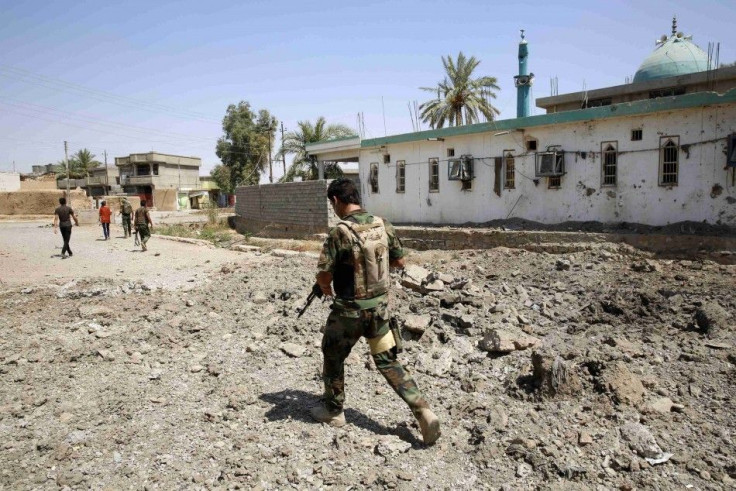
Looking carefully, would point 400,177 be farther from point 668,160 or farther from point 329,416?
point 329,416

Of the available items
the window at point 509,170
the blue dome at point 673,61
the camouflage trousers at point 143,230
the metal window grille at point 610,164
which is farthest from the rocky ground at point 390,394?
the blue dome at point 673,61

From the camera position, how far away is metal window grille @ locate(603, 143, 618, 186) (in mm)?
13094

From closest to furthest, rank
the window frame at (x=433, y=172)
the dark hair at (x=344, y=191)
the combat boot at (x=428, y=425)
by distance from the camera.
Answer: the combat boot at (x=428, y=425)
the dark hair at (x=344, y=191)
the window frame at (x=433, y=172)

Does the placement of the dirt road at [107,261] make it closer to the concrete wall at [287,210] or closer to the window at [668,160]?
the concrete wall at [287,210]

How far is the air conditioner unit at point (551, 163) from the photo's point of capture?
13977 mm

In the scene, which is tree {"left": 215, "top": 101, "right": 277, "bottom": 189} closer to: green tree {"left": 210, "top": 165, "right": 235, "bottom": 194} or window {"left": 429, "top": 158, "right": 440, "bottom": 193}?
green tree {"left": 210, "top": 165, "right": 235, "bottom": 194}

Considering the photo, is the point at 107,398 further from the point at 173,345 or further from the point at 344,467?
the point at 344,467

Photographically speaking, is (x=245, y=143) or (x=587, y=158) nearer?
(x=587, y=158)

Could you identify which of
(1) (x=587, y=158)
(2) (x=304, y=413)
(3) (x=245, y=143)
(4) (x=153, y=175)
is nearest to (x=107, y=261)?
(2) (x=304, y=413)

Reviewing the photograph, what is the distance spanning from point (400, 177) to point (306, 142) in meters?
14.1

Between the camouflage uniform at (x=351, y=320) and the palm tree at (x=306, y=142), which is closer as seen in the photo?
the camouflage uniform at (x=351, y=320)

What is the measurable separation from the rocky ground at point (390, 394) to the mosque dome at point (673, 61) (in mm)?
13846

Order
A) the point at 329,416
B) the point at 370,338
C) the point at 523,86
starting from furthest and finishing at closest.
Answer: the point at 523,86, the point at 329,416, the point at 370,338

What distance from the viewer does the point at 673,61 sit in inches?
712
